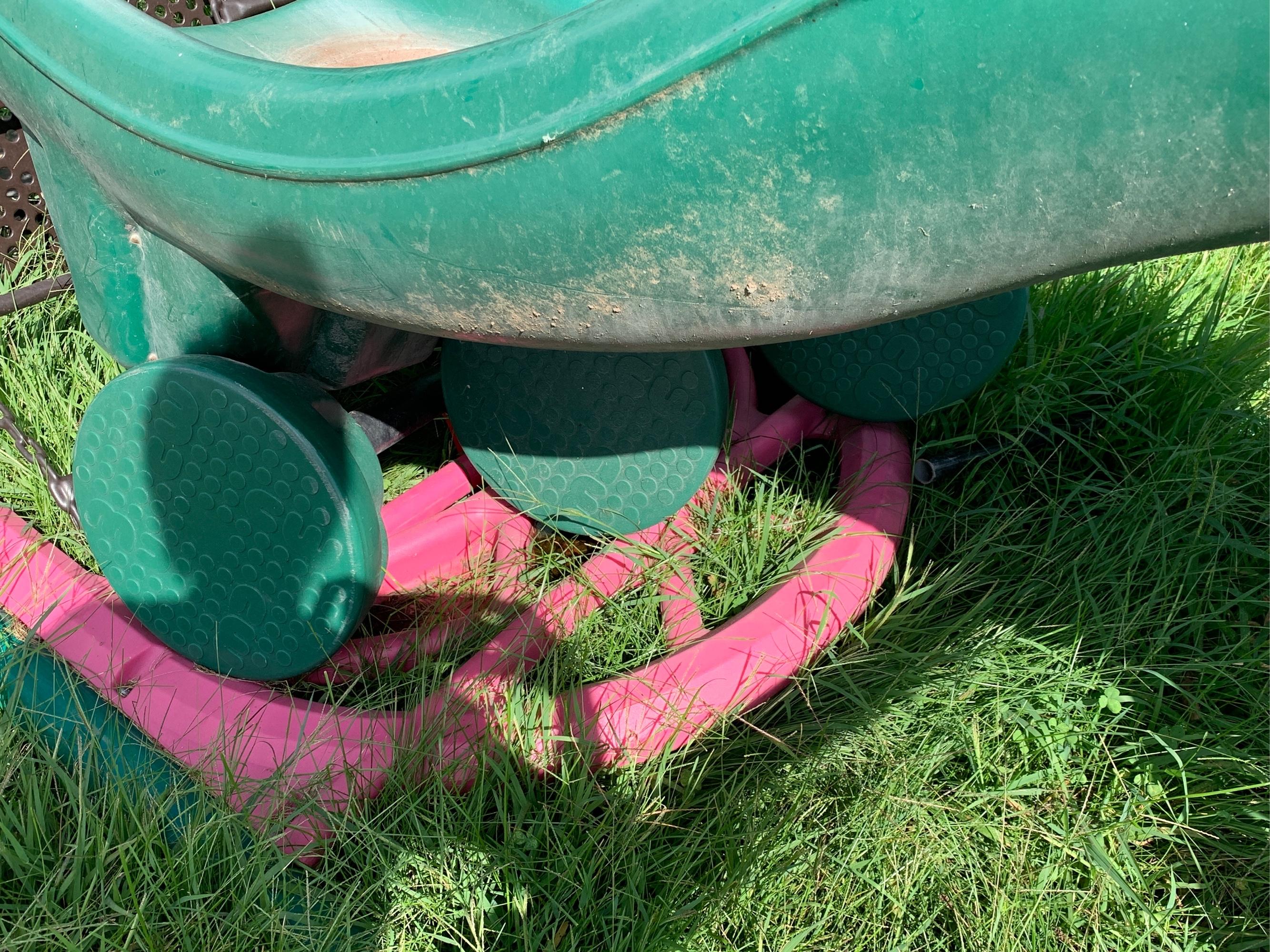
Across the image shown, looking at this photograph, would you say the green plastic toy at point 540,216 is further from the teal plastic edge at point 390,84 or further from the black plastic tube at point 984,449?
the black plastic tube at point 984,449

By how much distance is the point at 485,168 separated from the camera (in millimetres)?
1019

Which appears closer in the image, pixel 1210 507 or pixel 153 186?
pixel 153 186

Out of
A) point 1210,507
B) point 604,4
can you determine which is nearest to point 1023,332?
point 1210,507

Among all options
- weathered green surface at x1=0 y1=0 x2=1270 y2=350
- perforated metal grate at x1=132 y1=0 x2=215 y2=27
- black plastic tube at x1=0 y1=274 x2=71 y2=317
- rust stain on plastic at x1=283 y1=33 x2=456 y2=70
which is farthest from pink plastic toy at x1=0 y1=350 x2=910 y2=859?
perforated metal grate at x1=132 y1=0 x2=215 y2=27

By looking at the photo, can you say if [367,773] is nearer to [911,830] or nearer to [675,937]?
[675,937]

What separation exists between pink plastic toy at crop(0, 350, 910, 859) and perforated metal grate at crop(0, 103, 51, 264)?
697 mm

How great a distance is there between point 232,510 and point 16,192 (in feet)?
3.64

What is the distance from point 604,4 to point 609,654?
96 cm

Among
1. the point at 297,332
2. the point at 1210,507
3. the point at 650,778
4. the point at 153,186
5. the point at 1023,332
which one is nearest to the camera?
the point at 153,186

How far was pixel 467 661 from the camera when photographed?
1.58m

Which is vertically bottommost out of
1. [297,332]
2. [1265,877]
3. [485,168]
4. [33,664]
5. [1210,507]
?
[1265,877]

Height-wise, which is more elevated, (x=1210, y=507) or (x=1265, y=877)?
(x=1210, y=507)

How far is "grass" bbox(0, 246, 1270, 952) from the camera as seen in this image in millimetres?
1304

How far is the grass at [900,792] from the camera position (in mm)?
1304
